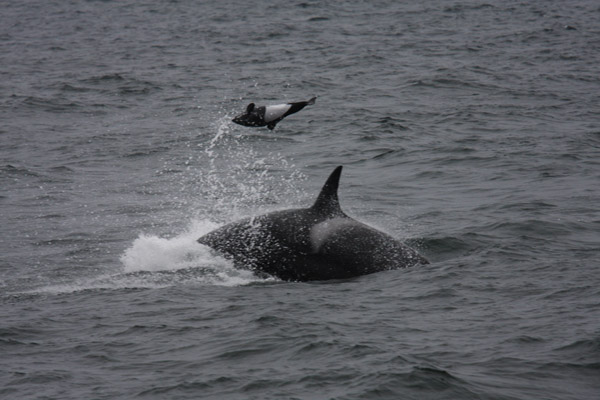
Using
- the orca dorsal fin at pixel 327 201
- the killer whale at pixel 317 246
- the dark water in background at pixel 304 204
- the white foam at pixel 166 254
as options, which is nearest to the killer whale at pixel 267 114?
the killer whale at pixel 317 246

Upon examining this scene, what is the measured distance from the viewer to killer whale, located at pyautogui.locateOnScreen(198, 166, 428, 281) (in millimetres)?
13328

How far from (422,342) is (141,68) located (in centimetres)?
3063

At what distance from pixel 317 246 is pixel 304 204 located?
518 centimetres

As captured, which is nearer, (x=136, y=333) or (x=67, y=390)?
(x=67, y=390)

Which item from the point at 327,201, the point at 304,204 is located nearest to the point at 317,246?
the point at 327,201

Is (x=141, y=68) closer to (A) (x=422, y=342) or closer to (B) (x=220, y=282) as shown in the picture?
(B) (x=220, y=282)

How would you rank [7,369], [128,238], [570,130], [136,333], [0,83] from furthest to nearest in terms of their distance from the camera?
1. [0,83]
2. [570,130]
3. [128,238]
4. [136,333]
5. [7,369]

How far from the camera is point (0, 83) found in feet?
119

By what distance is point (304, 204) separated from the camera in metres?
18.5

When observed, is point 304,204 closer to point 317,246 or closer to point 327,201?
point 327,201

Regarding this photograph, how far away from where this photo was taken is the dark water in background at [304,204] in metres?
10.1

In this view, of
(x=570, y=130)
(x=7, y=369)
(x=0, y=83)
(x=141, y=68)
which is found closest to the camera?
(x=7, y=369)

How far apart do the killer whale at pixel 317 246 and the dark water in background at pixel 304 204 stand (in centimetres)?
31

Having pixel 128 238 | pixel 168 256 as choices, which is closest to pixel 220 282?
pixel 168 256
